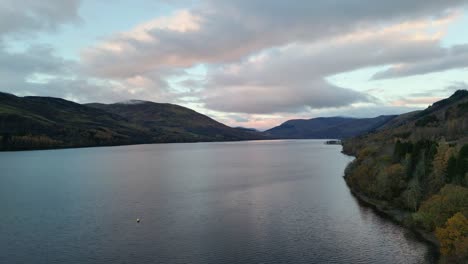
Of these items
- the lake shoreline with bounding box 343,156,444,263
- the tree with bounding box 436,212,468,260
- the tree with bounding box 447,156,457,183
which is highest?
the tree with bounding box 447,156,457,183

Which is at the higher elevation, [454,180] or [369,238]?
[454,180]

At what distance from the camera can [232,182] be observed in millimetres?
145875

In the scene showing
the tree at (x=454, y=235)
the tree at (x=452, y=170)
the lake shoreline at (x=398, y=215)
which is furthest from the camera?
the tree at (x=452, y=170)

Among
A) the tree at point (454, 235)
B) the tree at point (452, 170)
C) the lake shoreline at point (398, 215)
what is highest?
the tree at point (452, 170)

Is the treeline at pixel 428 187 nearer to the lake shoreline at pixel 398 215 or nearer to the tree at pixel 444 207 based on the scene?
the tree at pixel 444 207

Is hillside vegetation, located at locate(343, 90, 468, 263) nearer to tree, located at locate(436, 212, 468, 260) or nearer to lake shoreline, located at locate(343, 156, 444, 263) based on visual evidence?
tree, located at locate(436, 212, 468, 260)

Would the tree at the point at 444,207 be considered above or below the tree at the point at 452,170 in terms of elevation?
below

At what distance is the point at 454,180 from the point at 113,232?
74.2m

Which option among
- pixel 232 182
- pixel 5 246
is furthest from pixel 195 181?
pixel 5 246

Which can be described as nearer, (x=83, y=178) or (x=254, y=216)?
(x=254, y=216)

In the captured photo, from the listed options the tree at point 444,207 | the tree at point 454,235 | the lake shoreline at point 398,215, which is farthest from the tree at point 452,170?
the tree at point 454,235

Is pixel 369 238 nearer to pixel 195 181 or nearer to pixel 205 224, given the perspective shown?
pixel 205 224

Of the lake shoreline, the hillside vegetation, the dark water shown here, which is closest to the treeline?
the hillside vegetation

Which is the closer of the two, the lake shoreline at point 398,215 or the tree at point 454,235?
the tree at point 454,235
